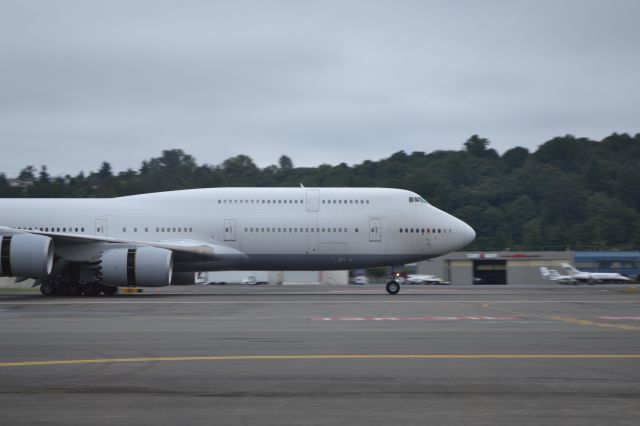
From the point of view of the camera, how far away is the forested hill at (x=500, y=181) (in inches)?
4023

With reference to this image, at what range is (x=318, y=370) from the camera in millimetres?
10180

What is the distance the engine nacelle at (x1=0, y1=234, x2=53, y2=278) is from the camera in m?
27.2

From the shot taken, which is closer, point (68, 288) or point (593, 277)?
point (68, 288)

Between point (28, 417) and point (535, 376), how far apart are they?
5.95 m

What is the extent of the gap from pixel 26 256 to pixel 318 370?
65.2 feet

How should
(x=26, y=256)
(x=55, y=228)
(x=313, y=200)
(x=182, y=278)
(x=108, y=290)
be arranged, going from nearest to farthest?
1. (x=26, y=256)
2. (x=108, y=290)
3. (x=313, y=200)
4. (x=55, y=228)
5. (x=182, y=278)

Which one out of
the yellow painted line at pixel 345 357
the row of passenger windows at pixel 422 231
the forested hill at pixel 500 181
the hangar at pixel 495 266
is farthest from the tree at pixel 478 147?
the yellow painted line at pixel 345 357

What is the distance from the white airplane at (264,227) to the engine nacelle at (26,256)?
212cm

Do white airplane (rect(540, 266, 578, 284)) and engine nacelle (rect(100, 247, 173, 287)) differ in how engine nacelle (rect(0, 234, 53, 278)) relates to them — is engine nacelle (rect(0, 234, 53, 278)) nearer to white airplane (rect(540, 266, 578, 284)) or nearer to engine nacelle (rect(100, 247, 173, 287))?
engine nacelle (rect(100, 247, 173, 287))

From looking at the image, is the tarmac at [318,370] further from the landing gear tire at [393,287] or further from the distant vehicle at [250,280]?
the distant vehicle at [250,280]

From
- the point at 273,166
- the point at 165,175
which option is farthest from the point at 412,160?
the point at 165,175

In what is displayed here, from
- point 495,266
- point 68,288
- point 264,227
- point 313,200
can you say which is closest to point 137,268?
point 68,288

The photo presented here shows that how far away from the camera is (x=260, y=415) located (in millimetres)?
7586

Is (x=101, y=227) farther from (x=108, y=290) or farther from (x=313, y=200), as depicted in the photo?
(x=313, y=200)
